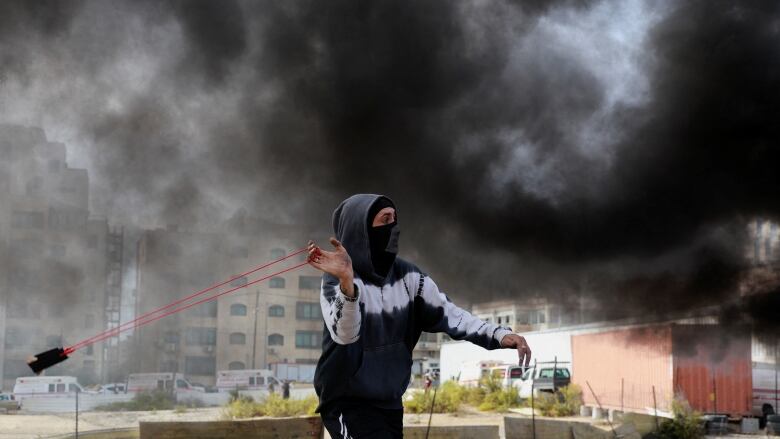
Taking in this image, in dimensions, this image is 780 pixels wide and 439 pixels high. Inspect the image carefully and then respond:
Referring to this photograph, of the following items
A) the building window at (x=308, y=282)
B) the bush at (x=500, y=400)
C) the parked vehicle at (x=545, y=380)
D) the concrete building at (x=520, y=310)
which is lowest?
the bush at (x=500, y=400)

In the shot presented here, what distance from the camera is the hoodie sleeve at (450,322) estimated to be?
411cm

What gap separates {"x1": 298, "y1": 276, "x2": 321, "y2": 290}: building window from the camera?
61.6 meters

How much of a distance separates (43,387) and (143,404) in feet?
14.9

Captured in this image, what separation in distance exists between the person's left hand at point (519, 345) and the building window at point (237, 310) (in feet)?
194

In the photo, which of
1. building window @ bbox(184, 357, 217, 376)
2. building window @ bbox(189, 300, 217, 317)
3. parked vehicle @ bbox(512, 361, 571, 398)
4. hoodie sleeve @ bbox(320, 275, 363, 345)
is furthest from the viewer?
building window @ bbox(189, 300, 217, 317)

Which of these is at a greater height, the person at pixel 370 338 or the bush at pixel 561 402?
the person at pixel 370 338

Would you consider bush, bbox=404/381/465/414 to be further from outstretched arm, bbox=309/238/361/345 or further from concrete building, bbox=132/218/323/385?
outstretched arm, bbox=309/238/361/345

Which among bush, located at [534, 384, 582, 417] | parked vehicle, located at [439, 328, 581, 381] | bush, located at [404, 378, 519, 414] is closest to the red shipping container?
bush, located at [534, 384, 582, 417]

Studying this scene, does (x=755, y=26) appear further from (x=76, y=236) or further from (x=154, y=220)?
(x=76, y=236)

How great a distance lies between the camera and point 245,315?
204 ft

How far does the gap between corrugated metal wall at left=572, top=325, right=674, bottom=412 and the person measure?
19904 millimetres

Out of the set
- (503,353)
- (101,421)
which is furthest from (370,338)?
(503,353)

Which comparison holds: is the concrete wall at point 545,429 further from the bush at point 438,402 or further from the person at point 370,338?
the bush at point 438,402

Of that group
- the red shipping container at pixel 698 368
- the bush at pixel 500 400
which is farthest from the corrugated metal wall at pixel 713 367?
the bush at pixel 500 400
